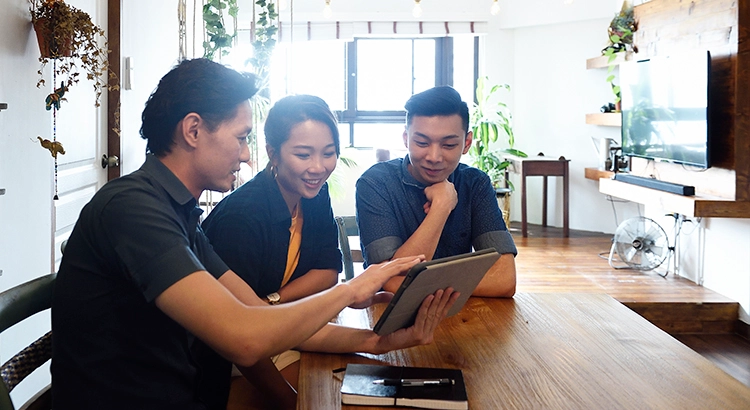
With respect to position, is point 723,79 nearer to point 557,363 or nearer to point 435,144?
point 435,144

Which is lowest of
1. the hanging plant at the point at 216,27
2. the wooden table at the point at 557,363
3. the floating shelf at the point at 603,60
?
the wooden table at the point at 557,363

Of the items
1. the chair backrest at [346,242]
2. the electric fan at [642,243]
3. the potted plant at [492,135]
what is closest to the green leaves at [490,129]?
the potted plant at [492,135]

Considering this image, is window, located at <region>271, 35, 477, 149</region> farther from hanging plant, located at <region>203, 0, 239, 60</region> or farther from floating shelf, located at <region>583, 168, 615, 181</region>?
hanging plant, located at <region>203, 0, 239, 60</region>

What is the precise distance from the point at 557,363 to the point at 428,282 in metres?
0.33

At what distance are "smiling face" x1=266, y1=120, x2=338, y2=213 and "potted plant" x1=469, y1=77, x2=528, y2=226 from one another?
5474 millimetres

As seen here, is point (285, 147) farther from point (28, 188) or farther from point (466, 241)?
point (28, 188)

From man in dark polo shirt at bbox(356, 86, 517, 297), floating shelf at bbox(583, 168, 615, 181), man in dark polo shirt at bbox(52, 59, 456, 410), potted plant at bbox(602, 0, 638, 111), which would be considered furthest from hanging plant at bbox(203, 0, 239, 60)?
floating shelf at bbox(583, 168, 615, 181)

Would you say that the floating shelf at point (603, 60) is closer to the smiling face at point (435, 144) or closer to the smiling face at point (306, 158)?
the smiling face at point (435, 144)

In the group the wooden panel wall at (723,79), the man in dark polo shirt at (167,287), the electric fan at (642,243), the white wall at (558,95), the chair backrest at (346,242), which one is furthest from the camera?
the white wall at (558,95)

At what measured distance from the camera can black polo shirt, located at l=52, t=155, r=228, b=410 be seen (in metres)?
1.23

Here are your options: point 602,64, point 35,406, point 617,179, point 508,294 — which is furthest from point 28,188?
point 602,64

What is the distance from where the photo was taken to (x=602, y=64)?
6.80 metres

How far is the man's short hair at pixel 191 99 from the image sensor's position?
1354mm

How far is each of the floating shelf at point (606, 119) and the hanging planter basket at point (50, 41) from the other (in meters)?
4.82
